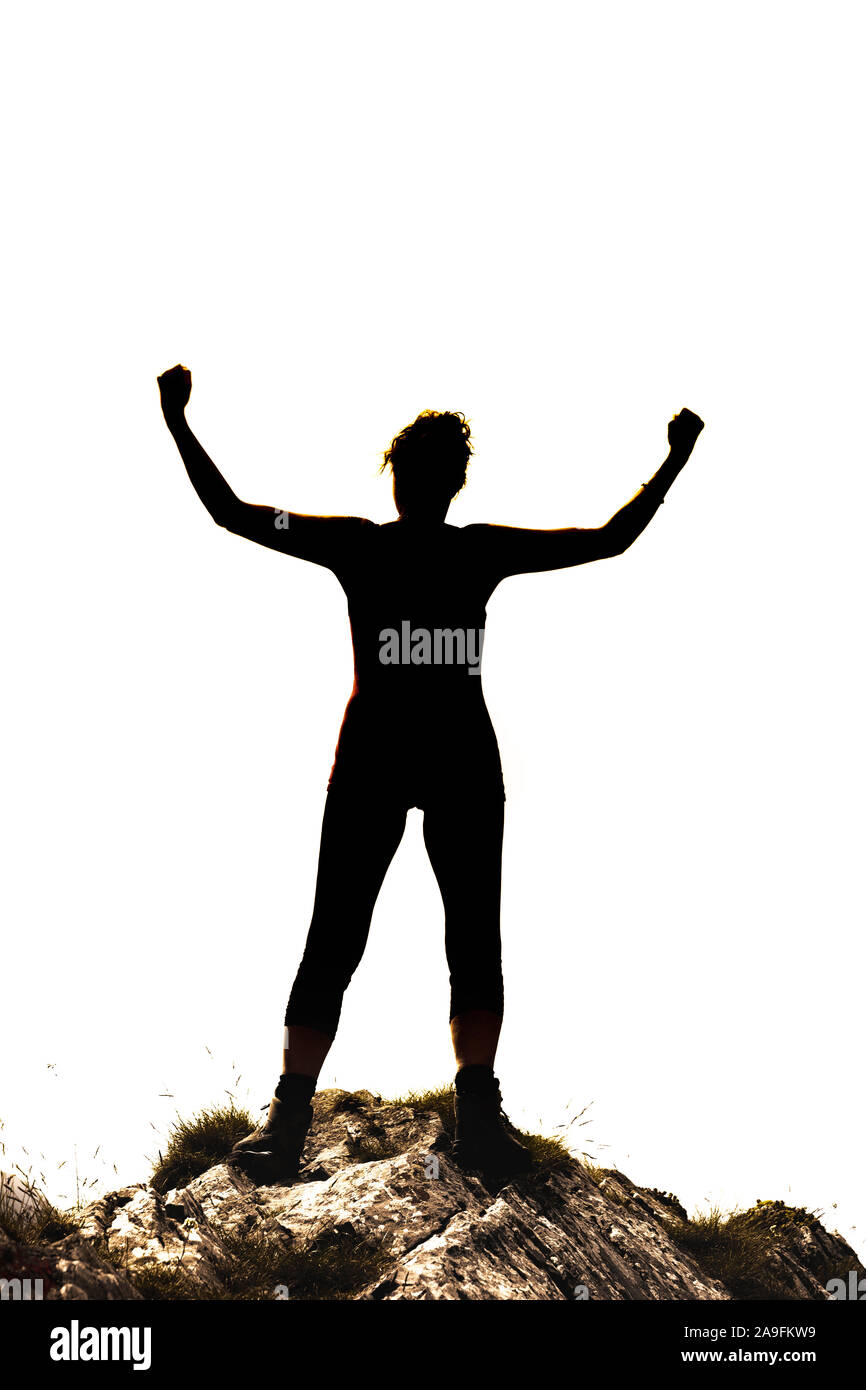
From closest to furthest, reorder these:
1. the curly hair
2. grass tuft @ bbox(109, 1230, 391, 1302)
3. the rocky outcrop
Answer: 1. grass tuft @ bbox(109, 1230, 391, 1302)
2. the rocky outcrop
3. the curly hair

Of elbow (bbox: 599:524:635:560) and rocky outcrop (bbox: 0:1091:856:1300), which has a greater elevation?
elbow (bbox: 599:524:635:560)

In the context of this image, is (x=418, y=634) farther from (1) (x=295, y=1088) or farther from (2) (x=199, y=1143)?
(2) (x=199, y=1143)

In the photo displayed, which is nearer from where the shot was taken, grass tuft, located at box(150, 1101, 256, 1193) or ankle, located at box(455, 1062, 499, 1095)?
ankle, located at box(455, 1062, 499, 1095)

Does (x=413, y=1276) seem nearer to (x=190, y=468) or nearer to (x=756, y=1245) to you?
(x=756, y=1245)

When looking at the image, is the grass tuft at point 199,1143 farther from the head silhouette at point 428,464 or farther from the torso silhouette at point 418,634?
the head silhouette at point 428,464

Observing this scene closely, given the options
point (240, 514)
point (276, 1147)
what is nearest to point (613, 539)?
point (240, 514)

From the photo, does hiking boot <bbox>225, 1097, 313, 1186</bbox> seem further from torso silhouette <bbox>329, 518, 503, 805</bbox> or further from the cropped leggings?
torso silhouette <bbox>329, 518, 503, 805</bbox>

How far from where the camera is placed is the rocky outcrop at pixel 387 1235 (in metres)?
5.51

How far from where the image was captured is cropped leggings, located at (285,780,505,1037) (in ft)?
21.0

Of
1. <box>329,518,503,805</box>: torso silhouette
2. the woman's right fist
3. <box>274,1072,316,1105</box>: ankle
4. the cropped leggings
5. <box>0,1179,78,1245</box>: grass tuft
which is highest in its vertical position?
the woman's right fist

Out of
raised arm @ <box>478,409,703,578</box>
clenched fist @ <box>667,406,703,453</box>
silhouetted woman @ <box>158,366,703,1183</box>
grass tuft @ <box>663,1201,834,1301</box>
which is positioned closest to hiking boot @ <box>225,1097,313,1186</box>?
silhouetted woman @ <box>158,366,703,1183</box>

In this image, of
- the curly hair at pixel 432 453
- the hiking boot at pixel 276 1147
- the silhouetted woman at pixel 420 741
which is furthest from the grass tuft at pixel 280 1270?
the curly hair at pixel 432 453

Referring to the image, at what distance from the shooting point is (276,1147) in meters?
6.58
